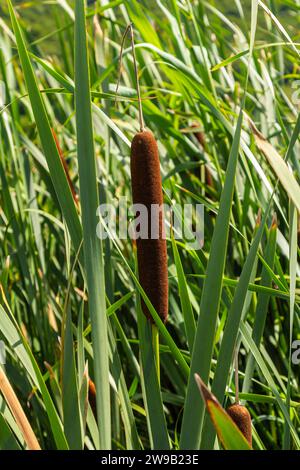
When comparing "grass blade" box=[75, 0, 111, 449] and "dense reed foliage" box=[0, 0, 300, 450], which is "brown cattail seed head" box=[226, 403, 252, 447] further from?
"grass blade" box=[75, 0, 111, 449]

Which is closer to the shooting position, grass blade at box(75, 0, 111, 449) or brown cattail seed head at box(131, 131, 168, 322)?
grass blade at box(75, 0, 111, 449)

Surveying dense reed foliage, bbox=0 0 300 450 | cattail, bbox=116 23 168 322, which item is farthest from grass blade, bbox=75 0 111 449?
cattail, bbox=116 23 168 322

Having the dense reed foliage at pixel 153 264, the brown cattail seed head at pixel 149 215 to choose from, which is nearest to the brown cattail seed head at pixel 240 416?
the dense reed foliage at pixel 153 264

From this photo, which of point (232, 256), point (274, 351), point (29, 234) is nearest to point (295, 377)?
point (274, 351)

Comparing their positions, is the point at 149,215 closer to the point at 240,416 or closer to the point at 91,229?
the point at 91,229

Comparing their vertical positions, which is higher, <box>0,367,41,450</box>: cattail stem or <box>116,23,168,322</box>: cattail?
<box>116,23,168,322</box>: cattail

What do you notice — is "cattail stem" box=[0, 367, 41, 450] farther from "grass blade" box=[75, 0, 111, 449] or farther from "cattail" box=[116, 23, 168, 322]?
"cattail" box=[116, 23, 168, 322]

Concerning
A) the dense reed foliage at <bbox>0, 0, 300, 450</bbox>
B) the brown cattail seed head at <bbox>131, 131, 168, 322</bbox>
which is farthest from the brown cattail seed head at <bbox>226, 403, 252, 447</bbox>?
the brown cattail seed head at <bbox>131, 131, 168, 322</bbox>

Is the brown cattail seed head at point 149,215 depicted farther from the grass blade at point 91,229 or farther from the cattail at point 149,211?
the grass blade at point 91,229

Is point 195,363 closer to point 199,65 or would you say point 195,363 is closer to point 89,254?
point 89,254
